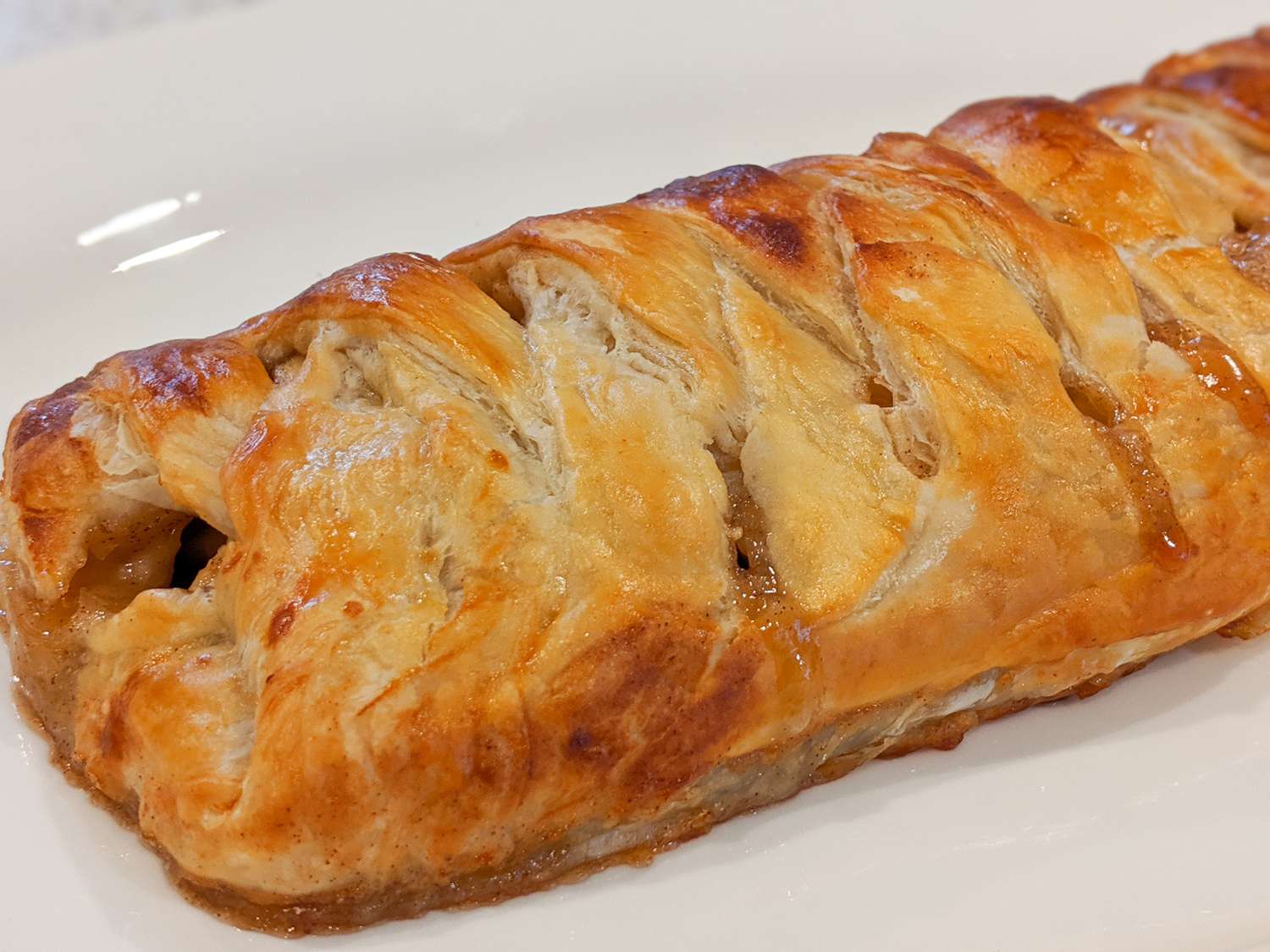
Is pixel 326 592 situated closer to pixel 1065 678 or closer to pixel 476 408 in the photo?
pixel 476 408

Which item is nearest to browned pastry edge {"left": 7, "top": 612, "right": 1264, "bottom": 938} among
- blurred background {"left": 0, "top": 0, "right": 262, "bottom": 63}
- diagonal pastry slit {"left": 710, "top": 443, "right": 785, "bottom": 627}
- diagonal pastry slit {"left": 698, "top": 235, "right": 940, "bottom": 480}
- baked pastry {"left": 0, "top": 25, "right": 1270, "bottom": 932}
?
baked pastry {"left": 0, "top": 25, "right": 1270, "bottom": 932}

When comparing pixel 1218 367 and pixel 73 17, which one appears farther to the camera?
pixel 73 17

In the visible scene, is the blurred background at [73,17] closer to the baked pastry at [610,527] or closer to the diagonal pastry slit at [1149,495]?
the baked pastry at [610,527]

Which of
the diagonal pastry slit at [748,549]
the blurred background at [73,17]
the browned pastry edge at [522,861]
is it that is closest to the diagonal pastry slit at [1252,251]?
the browned pastry edge at [522,861]

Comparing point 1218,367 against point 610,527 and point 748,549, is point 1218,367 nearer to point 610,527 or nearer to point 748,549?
point 748,549

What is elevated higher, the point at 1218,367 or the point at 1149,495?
the point at 1218,367

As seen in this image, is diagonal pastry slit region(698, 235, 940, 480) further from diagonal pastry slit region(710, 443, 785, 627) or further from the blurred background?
the blurred background

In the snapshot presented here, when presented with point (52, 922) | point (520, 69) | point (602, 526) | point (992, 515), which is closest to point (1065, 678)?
point (992, 515)

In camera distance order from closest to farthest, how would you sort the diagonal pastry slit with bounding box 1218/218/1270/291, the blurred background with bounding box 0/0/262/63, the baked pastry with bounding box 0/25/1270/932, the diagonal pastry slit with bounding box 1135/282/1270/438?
the baked pastry with bounding box 0/25/1270/932
the diagonal pastry slit with bounding box 1135/282/1270/438
the diagonal pastry slit with bounding box 1218/218/1270/291
the blurred background with bounding box 0/0/262/63

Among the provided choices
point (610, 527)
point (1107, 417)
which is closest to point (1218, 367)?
point (1107, 417)
